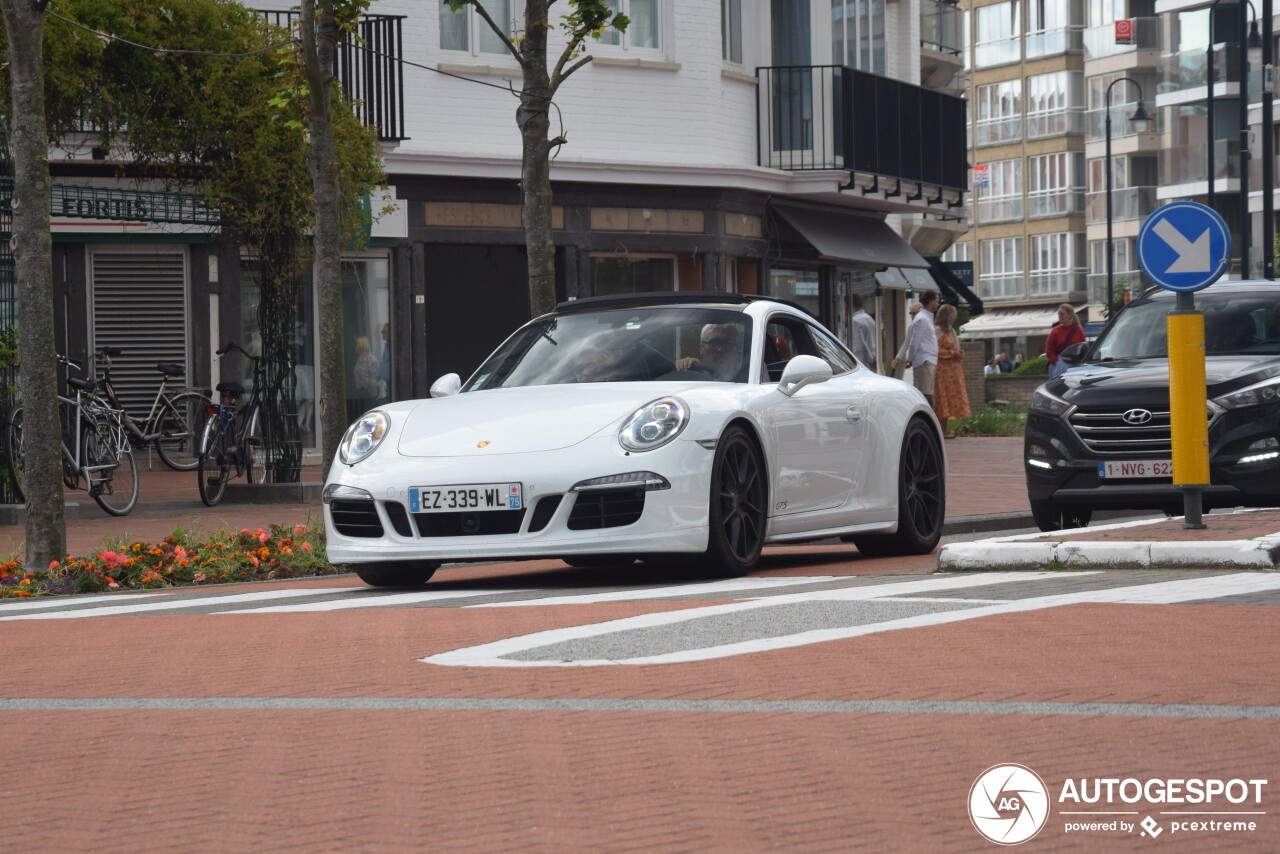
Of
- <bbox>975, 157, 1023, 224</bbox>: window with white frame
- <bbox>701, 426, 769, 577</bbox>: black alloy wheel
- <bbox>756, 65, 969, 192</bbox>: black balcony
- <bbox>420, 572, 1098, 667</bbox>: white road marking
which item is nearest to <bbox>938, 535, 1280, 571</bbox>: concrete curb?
<bbox>420, 572, 1098, 667</bbox>: white road marking

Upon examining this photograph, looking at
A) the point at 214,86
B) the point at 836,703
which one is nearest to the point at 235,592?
the point at 836,703

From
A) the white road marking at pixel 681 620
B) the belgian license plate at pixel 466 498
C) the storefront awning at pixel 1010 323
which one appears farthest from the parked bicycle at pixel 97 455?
the storefront awning at pixel 1010 323

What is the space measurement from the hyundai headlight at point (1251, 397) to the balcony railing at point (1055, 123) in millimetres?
81441

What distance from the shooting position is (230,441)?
66.7ft

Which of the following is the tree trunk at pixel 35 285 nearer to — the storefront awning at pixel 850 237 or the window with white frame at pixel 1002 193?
the storefront awning at pixel 850 237

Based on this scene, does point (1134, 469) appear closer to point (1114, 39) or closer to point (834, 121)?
point (834, 121)

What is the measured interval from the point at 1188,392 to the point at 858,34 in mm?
23092

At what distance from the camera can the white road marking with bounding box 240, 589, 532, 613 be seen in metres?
9.95

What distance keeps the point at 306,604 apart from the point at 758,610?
2.55 meters

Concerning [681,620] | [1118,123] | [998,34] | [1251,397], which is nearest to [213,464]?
[1251,397]

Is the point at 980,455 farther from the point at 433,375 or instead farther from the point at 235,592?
the point at 235,592

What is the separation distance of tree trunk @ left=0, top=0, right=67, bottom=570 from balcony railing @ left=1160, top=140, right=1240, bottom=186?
71.5 meters

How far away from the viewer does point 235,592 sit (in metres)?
11.4

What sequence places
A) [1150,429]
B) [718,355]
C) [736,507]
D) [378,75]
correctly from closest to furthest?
[736,507]
[718,355]
[1150,429]
[378,75]
